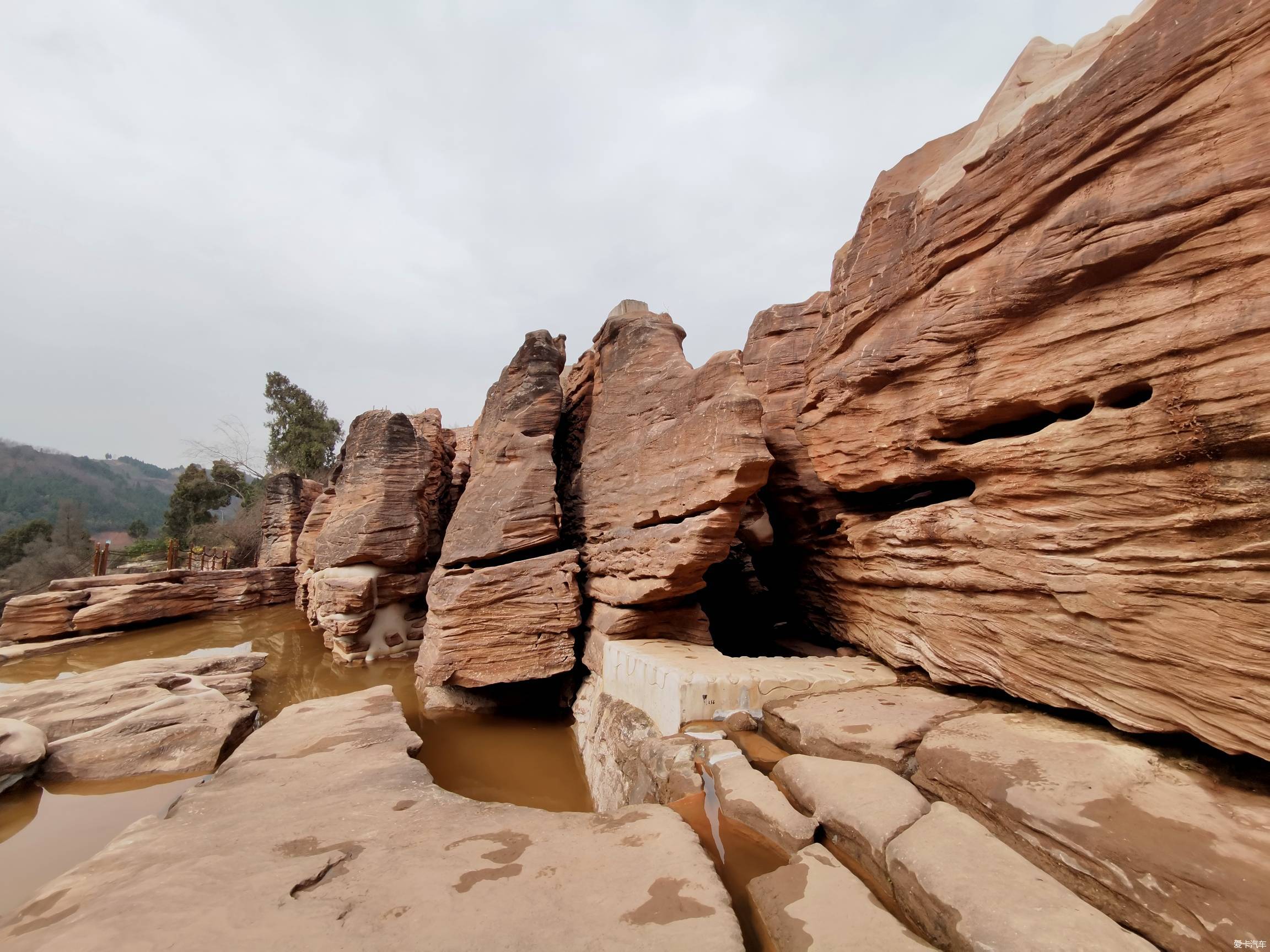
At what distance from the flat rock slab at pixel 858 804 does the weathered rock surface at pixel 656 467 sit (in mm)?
3129

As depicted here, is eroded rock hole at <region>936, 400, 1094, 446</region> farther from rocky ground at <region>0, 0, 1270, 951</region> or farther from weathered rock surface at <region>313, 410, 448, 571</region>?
weathered rock surface at <region>313, 410, 448, 571</region>

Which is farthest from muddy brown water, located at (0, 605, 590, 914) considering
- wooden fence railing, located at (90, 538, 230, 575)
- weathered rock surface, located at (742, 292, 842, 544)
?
wooden fence railing, located at (90, 538, 230, 575)

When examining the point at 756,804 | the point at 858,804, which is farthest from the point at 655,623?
the point at 858,804

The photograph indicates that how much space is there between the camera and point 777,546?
9000mm

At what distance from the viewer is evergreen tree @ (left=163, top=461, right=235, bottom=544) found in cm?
2967

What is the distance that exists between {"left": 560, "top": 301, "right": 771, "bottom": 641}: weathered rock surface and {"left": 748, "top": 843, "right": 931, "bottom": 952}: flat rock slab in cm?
389

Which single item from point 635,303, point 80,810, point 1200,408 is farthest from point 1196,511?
point 80,810

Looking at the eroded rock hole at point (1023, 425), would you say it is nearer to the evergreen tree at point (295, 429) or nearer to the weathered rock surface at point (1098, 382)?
the weathered rock surface at point (1098, 382)

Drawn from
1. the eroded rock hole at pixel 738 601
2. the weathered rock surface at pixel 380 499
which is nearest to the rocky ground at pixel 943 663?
the eroded rock hole at pixel 738 601

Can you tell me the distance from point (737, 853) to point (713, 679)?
195 cm

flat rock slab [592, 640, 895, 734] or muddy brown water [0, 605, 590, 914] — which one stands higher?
flat rock slab [592, 640, 895, 734]

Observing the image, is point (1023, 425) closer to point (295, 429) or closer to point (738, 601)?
point (738, 601)

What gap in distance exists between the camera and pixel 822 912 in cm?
234

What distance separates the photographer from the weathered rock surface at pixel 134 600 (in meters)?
13.2
